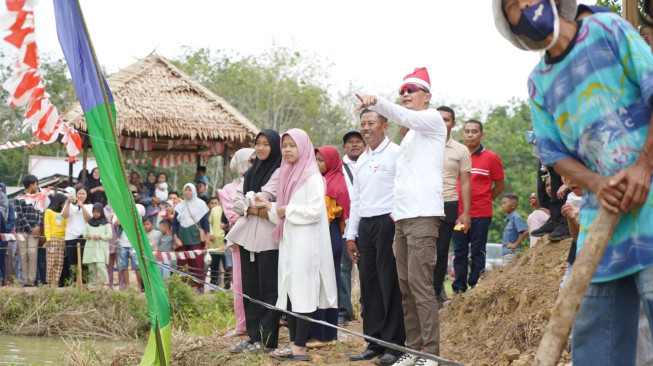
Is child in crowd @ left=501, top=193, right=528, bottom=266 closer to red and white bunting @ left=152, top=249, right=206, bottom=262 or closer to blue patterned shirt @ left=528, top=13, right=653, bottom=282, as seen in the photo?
red and white bunting @ left=152, top=249, right=206, bottom=262

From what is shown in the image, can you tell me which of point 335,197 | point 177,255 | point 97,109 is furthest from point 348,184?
point 177,255

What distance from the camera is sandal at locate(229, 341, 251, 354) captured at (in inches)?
245

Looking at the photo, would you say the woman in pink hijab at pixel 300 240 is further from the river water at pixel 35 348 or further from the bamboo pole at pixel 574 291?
the bamboo pole at pixel 574 291

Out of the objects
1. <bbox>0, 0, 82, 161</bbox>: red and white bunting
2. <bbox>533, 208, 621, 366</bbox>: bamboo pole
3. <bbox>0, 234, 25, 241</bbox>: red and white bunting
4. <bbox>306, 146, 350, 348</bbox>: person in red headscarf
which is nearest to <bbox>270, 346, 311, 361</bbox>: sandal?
<bbox>306, 146, 350, 348</bbox>: person in red headscarf

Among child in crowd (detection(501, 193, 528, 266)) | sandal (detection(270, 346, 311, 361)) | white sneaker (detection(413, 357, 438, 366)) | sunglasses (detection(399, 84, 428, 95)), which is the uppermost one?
sunglasses (detection(399, 84, 428, 95))

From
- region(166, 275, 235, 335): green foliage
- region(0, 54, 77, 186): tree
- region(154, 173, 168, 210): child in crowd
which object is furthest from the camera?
region(0, 54, 77, 186): tree

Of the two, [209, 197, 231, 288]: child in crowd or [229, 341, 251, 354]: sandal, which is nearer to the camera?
[229, 341, 251, 354]: sandal

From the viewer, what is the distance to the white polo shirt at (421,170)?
5203 mm

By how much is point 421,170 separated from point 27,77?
9.83 feet

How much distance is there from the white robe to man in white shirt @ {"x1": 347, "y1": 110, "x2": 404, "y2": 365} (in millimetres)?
313

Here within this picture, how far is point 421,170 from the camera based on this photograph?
5.28 meters

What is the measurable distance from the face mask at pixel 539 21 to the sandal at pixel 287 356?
390cm

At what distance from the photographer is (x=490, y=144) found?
105 feet

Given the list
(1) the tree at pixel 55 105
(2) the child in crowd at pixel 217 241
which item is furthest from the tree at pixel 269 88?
(2) the child in crowd at pixel 217 241
